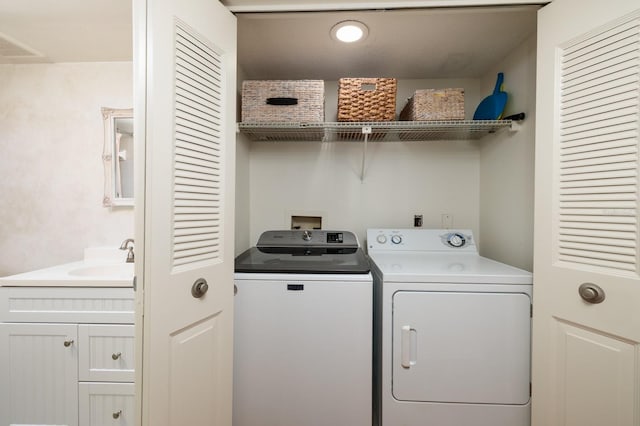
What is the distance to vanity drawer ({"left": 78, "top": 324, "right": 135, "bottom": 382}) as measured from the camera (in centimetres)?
134

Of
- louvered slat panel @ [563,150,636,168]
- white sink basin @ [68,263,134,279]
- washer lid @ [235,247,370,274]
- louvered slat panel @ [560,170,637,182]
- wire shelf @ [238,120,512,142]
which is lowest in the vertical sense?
white sink basin @ [68,263,134,279]

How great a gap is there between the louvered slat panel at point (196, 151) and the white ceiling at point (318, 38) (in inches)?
18.1

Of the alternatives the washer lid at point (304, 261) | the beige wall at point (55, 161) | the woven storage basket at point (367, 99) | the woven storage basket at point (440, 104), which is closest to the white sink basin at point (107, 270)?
the beige wall at point (55, 161)

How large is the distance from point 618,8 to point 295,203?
6.19 ft

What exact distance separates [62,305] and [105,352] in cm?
33

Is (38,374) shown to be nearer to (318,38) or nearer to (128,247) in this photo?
(128,247)

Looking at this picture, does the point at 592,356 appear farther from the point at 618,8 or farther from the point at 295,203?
the point at 295,203

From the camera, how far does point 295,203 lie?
2.12 m

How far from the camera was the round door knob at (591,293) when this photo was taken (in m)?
0.99

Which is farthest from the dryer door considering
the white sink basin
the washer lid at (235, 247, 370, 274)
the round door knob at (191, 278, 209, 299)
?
the white sink basin

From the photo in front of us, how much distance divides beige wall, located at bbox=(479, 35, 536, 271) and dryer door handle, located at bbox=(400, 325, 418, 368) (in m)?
0.88

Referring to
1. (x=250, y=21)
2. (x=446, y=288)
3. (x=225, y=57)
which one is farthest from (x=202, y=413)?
(x=250, y=21)

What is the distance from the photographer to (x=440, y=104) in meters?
1.63

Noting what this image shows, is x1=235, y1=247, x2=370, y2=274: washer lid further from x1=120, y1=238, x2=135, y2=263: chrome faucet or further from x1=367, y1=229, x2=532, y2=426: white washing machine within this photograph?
x1=120, y1=238, x2=135, y2=263: chrome faucet
